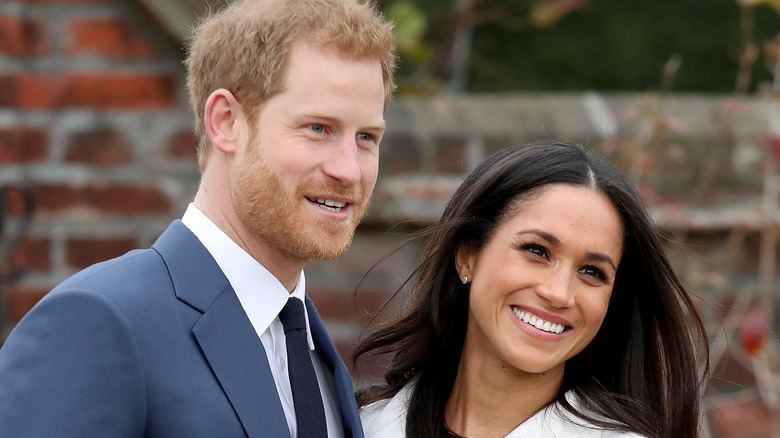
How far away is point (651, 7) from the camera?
4902mm

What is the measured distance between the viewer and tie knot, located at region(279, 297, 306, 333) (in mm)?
2557

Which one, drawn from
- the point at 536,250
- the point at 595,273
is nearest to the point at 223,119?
the point at 536,250

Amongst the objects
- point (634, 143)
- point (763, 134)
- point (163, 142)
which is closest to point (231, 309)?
point (163, 142)

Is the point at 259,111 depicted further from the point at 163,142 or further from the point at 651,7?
the point at 651,7

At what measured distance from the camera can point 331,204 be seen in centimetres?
249

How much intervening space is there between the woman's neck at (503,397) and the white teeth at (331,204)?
0.70 m

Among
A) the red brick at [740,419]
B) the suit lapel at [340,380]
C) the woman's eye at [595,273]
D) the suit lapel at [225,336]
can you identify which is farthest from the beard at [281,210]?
the red brick at [740,419]

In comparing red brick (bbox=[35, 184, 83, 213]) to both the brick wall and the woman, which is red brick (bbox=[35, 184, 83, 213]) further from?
Result: the woman

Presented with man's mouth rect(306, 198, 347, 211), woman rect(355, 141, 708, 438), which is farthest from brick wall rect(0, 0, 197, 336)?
man's mouth rect(306, 198, 347, 211)

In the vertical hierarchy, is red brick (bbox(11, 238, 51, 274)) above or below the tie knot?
below

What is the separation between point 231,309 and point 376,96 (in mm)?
566

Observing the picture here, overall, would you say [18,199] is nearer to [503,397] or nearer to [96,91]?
[96,91]

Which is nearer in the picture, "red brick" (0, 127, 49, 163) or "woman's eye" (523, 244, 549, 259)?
"woman's eye" (523, 244, 549, 259)

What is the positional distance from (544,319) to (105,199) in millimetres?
1785
